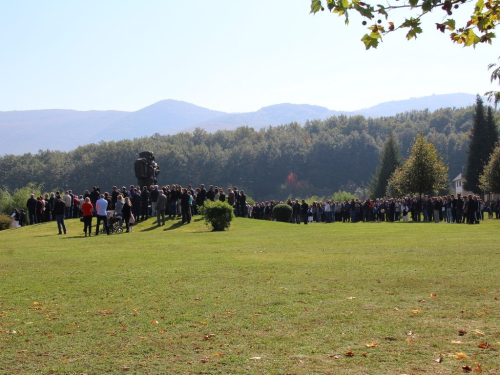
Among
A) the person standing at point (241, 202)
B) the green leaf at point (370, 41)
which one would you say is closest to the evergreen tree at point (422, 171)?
the person standing at point (241, 202)

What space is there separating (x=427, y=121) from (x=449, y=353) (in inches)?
6000

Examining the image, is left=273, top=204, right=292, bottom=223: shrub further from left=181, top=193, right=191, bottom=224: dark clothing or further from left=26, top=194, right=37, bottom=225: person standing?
left=26, top=194, right=37, bottom=225: person standing

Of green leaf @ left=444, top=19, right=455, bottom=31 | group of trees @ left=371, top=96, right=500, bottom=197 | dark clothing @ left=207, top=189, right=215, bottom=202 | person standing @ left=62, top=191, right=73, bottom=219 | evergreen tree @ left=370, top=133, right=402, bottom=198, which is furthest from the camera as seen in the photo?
evergreen tree @ left=370, top=133, right=402, bottom=198

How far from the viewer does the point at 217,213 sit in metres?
27.2

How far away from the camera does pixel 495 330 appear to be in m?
6.97

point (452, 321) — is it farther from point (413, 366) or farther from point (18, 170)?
point (18, 170)

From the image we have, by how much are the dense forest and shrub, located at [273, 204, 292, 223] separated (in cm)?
7906

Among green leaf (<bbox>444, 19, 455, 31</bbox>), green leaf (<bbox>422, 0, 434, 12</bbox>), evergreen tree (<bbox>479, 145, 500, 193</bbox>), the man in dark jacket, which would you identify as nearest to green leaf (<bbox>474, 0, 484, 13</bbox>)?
green leaf (<bbox>444, 19, 455, 31</bbox>)

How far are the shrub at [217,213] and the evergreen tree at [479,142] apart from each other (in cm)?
5162

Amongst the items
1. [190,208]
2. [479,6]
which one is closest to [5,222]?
[190,208]

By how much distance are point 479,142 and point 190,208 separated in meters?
51.2

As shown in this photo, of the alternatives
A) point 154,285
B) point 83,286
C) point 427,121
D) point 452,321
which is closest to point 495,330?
point 452,321

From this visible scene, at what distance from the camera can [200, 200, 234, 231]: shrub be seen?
2699cm

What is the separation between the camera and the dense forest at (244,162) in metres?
114
